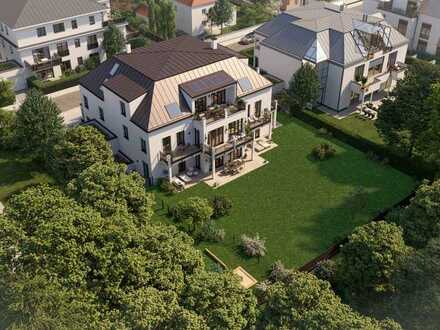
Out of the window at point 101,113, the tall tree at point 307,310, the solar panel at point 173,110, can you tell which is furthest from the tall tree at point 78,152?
the tall tree at point 307,310

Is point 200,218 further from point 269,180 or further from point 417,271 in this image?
point 417,271

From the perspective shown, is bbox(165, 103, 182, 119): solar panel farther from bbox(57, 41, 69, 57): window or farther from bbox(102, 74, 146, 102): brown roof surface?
bbox(57, 41, 69, 57): window

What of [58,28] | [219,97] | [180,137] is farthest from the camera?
[58,28]

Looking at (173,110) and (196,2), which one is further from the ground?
(196,2)

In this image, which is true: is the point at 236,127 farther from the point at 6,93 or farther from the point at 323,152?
the point at 6,93

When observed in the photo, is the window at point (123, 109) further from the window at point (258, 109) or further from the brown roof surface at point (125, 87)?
the window at point (258, 109)

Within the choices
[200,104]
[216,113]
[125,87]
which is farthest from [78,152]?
[216,113]

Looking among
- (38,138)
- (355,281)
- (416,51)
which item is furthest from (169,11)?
(355,281)
